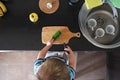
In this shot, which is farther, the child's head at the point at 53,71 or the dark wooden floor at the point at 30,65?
the dark wooden floor at the point at 30,65

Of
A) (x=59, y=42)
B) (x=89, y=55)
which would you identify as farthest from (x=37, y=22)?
(x=89, y=55)

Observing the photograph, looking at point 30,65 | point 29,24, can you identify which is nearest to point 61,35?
point 29,24

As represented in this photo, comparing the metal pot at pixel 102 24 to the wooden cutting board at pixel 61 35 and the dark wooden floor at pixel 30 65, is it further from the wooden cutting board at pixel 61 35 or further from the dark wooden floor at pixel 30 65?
the dark wooden floor at pixel 30 65

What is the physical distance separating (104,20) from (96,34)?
104 mm

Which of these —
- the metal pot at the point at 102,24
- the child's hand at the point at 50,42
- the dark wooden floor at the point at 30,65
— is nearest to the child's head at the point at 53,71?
the child's hand at the point at 50,42

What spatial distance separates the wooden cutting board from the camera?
3.81 ft

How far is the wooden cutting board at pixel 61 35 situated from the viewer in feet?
3.81

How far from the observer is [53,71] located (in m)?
1.06

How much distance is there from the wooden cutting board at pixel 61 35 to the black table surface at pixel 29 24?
0.02 m

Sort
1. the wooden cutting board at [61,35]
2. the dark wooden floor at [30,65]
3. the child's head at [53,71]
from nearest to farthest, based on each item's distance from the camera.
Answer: the child's head at [53,71] → the wooden cutting board at [61,35] → the dark wooden floor at [30,65]

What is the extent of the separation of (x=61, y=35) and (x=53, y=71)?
20 cm

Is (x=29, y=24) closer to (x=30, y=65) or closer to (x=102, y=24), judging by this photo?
(x=102, y=24)

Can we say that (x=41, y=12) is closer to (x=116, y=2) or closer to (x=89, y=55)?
(x=116, y=2)

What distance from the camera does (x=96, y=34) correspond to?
1.25 meters
